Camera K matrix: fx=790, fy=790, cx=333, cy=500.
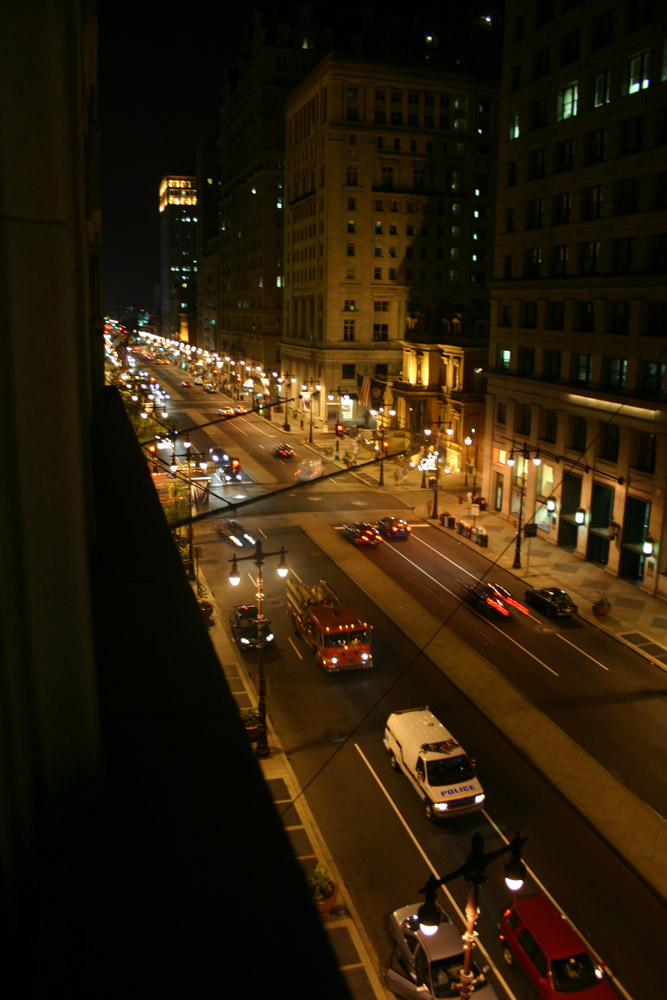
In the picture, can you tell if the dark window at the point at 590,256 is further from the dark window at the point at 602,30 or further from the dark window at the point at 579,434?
the dark window at the point at 602,30

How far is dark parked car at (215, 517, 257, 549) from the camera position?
44.4 meters

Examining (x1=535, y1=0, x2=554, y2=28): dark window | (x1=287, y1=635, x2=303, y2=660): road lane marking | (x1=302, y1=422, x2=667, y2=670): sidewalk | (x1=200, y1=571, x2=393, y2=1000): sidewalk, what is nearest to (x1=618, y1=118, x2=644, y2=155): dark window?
(x1=535, y1=0, x2=554, y2=28): dark window

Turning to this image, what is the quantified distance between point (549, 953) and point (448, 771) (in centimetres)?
612

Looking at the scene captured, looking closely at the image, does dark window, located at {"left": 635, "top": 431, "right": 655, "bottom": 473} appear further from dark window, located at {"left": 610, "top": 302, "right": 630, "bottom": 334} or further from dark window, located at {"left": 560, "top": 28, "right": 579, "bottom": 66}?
dark window, located at {"left": 560, "top": 28, "right": 579, "bottom": 66}

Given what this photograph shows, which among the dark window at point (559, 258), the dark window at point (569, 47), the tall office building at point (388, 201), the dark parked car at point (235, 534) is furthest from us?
the tall office building at point (388, 201)

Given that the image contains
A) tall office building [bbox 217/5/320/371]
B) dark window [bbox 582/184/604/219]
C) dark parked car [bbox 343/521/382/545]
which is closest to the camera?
dark window [bbox 582/184/604/219]

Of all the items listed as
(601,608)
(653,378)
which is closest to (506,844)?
(601,608)

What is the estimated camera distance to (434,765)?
20.5m

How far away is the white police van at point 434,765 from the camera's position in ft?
65.2

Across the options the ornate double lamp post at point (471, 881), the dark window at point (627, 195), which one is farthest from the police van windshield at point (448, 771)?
the dark window at point (627, 195)

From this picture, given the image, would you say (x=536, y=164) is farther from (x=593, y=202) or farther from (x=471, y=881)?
(x=471, y=881)

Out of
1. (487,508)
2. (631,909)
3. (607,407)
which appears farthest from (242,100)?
(631,909)

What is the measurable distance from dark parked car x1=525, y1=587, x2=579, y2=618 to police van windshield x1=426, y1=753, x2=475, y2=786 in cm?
1544

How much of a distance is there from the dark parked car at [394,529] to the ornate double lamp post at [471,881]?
34.0 meters
